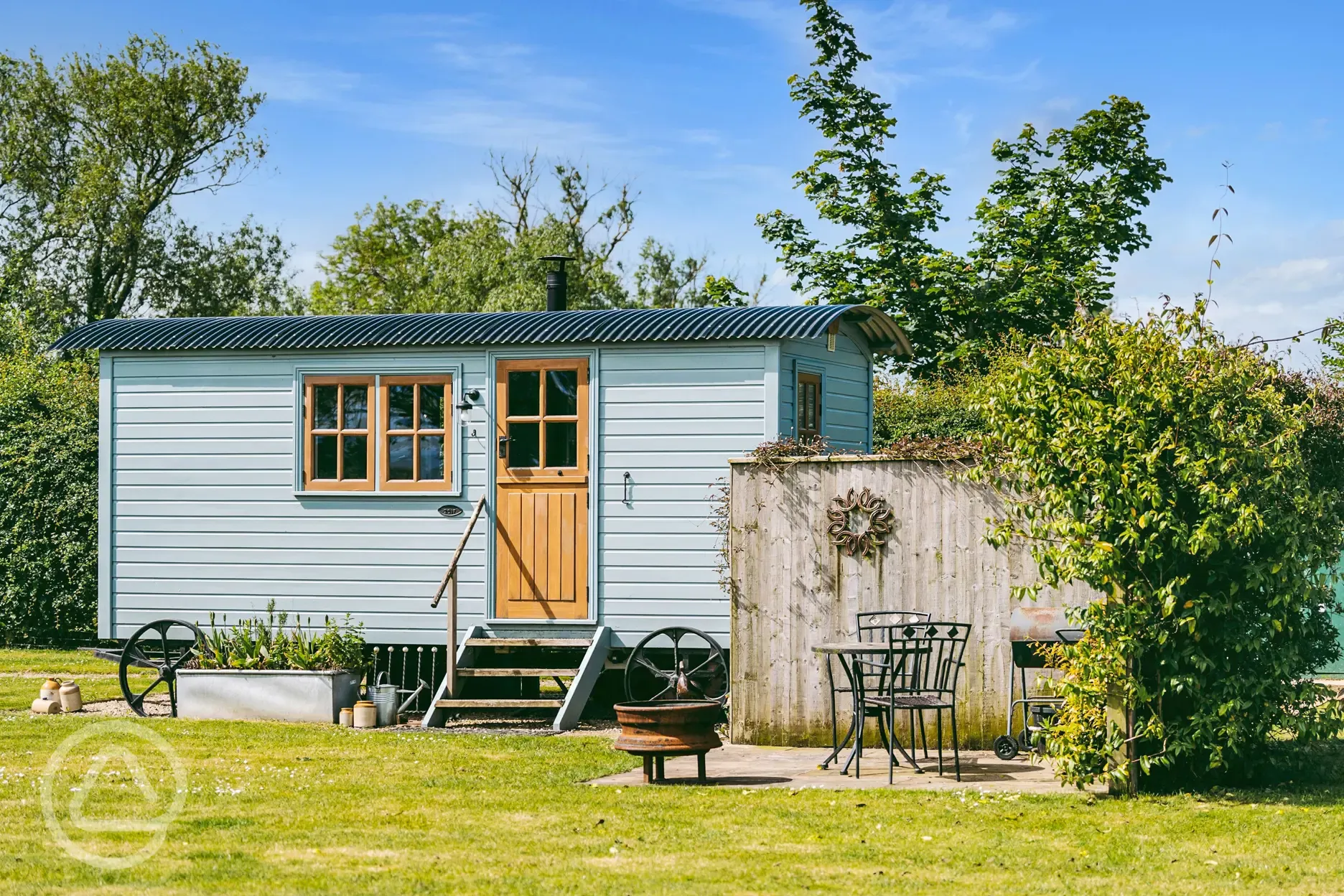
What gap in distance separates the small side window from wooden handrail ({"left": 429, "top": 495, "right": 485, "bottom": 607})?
249cm

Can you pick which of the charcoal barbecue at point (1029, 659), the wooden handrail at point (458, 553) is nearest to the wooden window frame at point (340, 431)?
the wooden handrail at point (458, 553)

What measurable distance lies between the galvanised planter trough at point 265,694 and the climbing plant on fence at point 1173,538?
18.8 ft

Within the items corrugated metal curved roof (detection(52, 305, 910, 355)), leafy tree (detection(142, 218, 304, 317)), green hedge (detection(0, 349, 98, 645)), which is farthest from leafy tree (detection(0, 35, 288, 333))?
corrugated metal curved roof (detection(52, 305, 910, 355))

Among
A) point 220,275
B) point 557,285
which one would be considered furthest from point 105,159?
point 557,285

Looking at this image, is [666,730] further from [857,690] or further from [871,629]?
[871,629]

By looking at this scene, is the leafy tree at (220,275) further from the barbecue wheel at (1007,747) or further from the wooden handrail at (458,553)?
the barbecue wheel at (1007,747)

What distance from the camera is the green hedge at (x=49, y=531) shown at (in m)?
16.2

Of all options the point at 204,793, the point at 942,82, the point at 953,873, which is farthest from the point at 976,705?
the point at 942,82

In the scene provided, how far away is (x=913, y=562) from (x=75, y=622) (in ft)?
34.9

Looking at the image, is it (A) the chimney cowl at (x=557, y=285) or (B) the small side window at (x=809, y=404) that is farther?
(A) the chimney cowl at (x=557, y=285)

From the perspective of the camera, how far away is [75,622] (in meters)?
16.6

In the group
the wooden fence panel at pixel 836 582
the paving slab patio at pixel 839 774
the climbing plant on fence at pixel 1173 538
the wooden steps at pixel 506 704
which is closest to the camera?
the climbing plant on fence at pixel 1173 538

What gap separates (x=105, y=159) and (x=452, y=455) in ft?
65.6

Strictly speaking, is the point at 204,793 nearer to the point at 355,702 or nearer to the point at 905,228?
the point at 355,702
